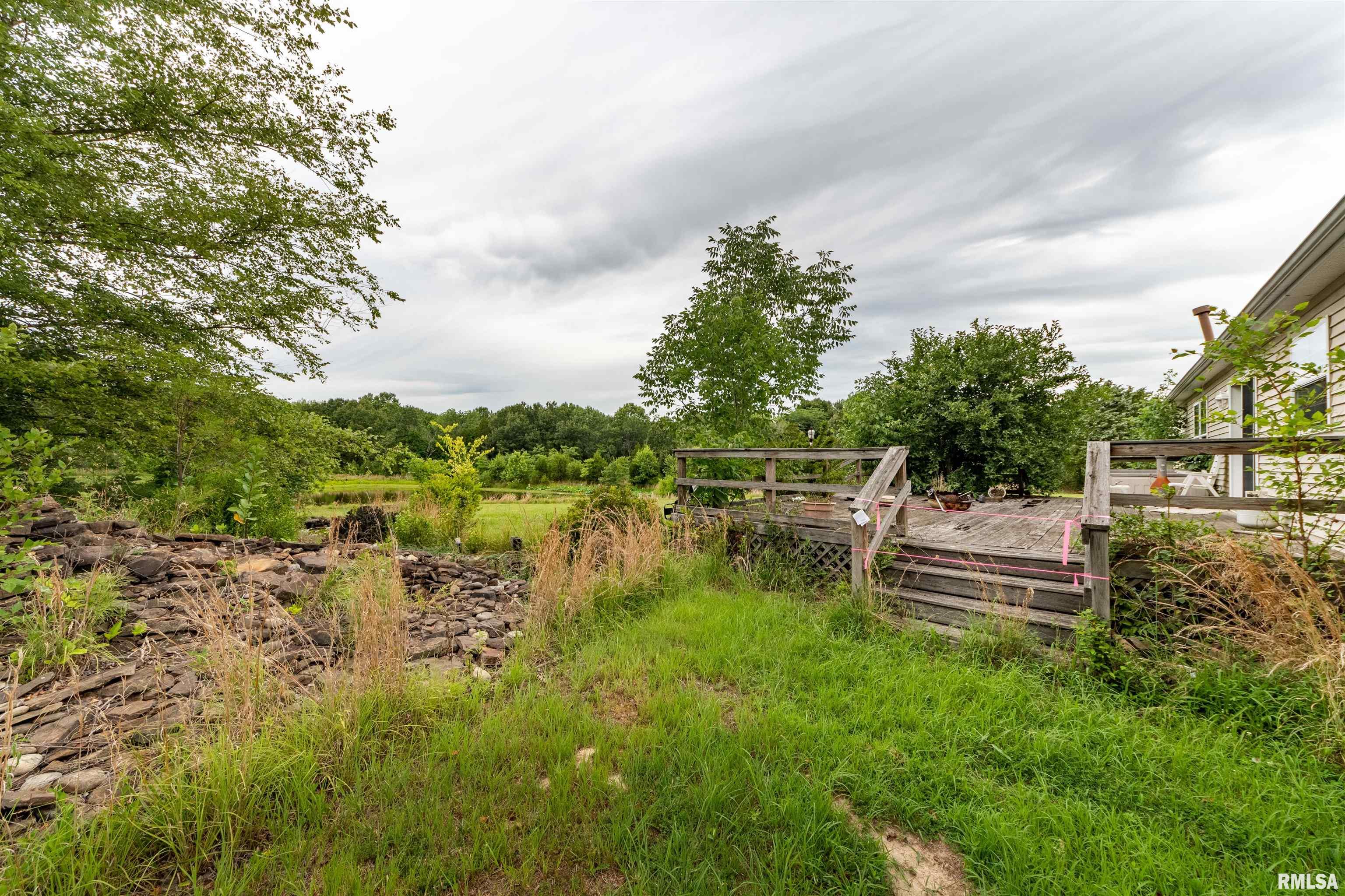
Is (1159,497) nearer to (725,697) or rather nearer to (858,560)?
(858,560)

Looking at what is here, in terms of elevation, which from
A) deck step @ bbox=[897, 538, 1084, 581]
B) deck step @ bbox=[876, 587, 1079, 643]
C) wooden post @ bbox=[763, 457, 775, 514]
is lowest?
deck step @ bbox=[876, 587, 1079, 643]

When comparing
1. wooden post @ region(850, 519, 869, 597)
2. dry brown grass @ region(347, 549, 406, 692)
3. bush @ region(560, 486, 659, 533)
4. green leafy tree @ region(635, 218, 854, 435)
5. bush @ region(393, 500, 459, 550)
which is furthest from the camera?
green leafy tree @ region(635, 218, 854, 435)

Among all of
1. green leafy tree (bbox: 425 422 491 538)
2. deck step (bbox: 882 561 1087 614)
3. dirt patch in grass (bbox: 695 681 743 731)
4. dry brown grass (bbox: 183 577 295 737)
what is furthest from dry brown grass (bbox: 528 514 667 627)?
green leafy tree (bbox: 425 422 491 538)

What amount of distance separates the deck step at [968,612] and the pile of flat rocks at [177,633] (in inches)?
146

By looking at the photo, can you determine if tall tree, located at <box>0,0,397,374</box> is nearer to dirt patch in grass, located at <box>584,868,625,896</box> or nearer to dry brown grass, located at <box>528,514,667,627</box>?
dry brown grass, located at <box>528,514,667,627</box>

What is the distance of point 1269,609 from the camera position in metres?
2.68

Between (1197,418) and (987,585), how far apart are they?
11338 mm

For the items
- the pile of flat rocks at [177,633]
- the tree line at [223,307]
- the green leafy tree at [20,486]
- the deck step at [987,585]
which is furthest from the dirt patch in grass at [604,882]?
the deck step at [987,585]

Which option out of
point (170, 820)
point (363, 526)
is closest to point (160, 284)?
point (363, 526)

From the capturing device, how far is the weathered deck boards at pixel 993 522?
545 centimetres

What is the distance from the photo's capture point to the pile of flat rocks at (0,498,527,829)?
2090 mm

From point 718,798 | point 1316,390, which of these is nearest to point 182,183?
point 718,798

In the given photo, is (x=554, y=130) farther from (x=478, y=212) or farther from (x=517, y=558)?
(x=517, y=558)

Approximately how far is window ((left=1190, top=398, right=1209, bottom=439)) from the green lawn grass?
42.7ft
